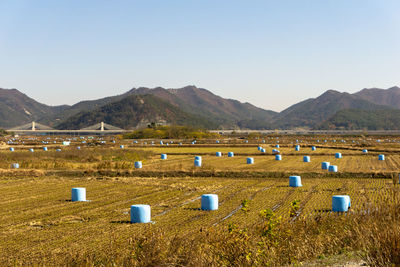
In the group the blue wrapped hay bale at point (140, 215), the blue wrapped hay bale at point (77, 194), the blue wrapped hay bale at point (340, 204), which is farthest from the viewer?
the blue wrapped hay bale at point (77, 194)

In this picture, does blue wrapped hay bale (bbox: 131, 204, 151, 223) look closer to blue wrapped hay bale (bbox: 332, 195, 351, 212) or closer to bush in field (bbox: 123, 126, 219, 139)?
blue wrapped hay bale (bbox: 332, 195, 351, 212)

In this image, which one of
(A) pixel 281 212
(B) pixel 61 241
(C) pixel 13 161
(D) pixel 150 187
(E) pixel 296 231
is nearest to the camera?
(E) pixel 296 231

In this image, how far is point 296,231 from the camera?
1365 cm

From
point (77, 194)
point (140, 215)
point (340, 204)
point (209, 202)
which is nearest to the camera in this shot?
point (140, 215)

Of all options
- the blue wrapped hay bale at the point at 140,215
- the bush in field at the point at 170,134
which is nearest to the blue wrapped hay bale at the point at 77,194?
the blue wrapped hay bale at the point at 140,215

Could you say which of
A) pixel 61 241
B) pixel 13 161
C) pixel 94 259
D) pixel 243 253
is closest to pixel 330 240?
pixel 243 253

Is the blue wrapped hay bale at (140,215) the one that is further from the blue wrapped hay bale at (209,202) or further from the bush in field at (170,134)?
the bush in field at (170,134)

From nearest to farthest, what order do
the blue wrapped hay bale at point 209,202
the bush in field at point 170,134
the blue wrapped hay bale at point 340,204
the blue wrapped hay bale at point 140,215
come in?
the blue wrapped hay bale at point 140,215 → the blue wrapped hay bale at point 340,204 → the blue wrapped hay bale at point 209,202 → the bush in field at point 170,134

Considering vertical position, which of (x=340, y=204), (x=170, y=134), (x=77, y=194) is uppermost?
(x=170, y=134)

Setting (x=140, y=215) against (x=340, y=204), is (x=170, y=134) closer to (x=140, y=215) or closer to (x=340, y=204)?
(x=340, y=204)

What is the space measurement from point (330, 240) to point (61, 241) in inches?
378

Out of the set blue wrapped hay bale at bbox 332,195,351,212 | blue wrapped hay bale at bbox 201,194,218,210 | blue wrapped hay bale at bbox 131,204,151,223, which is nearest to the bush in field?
blue wrapped hay bale at bbox 201,194,218,210

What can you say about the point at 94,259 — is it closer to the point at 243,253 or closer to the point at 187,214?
the point at 243,253

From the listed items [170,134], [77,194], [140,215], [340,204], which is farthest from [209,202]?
[170,134]
